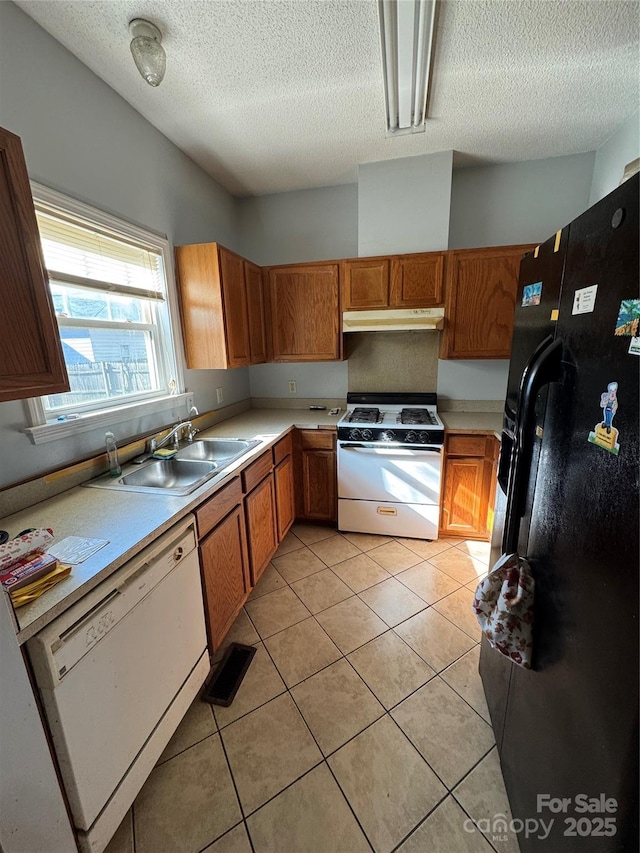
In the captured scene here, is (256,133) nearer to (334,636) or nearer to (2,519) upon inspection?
(2,519)

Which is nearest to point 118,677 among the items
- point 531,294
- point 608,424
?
point 608,424

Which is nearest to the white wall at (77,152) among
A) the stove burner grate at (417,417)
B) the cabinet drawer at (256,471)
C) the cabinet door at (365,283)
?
the cabinet drawer at (256,471)

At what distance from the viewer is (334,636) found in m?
1.84

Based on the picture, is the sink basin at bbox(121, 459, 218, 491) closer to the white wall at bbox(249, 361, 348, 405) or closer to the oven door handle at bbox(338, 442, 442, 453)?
the oven door handle at bbox(338, 442, 442, 453)

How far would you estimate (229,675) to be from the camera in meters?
1.63

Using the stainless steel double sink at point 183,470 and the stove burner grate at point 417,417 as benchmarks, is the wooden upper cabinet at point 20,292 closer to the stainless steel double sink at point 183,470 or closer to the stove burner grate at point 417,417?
the stainless steel double sink at point 183,470

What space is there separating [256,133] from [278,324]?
1229mm

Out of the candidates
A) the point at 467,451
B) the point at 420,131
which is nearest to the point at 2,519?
the point at 467,451

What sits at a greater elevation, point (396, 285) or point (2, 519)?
point (396, 285)

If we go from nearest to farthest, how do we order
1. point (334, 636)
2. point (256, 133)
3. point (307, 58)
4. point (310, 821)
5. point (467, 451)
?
point (310, 821) → point (307, 58) → point (334, 636) → point (256, 133) → point (467, 451)

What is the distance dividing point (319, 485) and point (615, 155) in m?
3.02

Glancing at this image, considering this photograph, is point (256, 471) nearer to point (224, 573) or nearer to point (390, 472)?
point (224, 573)

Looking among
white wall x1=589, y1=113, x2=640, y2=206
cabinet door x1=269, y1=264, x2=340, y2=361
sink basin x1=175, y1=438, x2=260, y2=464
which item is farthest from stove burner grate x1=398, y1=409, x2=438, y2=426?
white wall x1=589, y1=113, x2=640, y2=206

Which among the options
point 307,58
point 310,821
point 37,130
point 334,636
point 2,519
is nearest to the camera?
point 310,821
